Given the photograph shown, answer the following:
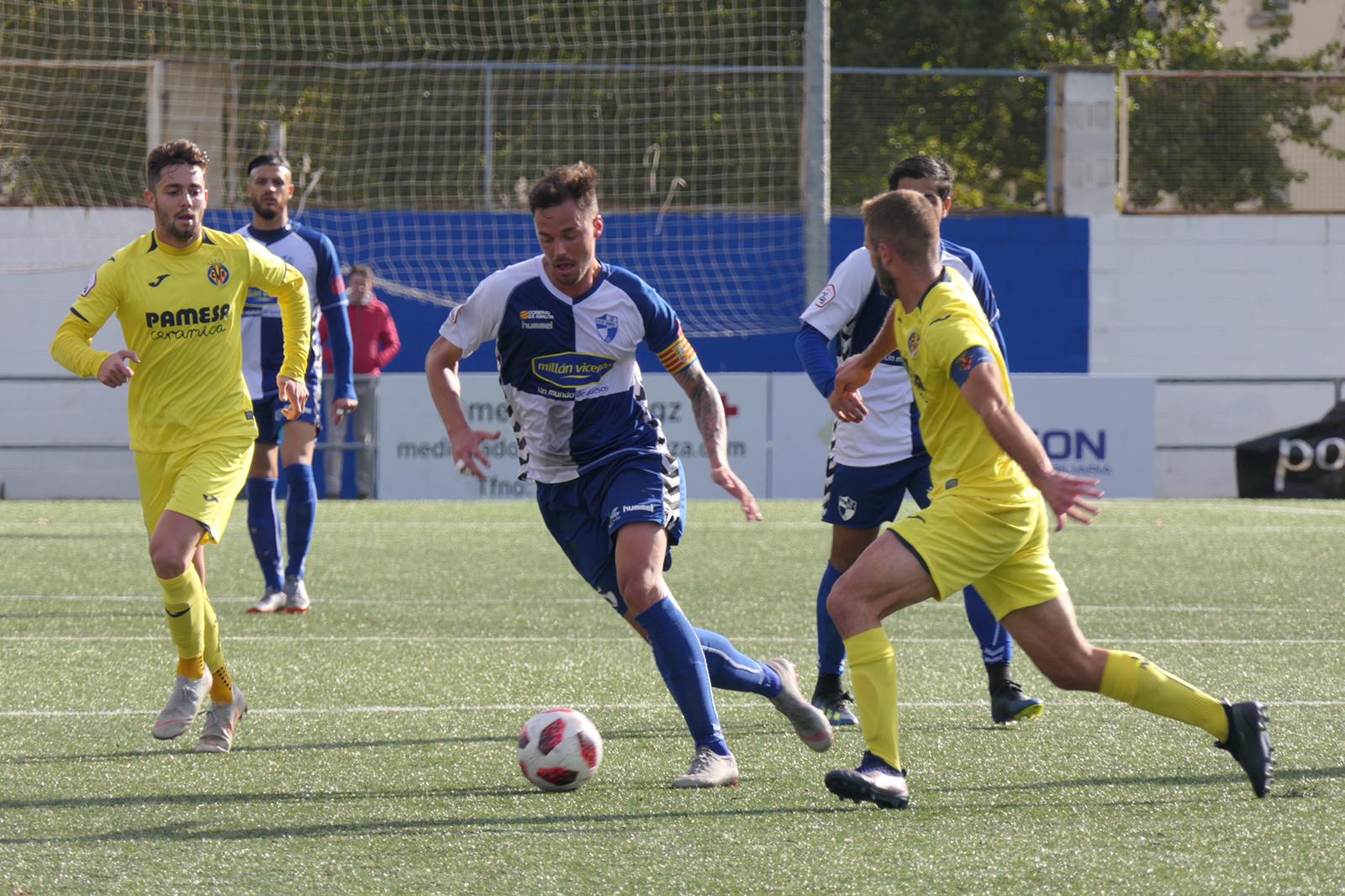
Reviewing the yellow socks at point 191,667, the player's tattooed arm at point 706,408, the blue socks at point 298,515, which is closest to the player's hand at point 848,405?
the player's tattooed arm at point 706,408

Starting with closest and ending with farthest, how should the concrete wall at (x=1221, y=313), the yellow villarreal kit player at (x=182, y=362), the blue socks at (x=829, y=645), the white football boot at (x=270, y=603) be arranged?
the yellow villarreal kit player at (x=182, y=362) → the blue socks at (x=829, y=645) → the white football boot at (x=270, y=603) → the concrete wall at (x=1221, y=313)

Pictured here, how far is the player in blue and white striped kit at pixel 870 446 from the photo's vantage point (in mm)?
5703

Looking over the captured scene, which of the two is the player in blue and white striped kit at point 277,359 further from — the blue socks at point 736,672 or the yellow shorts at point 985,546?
the yellow shorts at point 985,546

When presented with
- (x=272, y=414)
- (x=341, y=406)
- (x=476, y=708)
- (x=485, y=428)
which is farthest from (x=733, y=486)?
(x=485, y=428)

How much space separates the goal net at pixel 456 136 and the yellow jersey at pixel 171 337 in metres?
12.2

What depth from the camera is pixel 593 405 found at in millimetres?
4945

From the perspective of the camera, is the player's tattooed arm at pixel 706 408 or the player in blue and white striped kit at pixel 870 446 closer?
the player's tattooed arm at pixel 706 408

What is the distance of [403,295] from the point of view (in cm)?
1831

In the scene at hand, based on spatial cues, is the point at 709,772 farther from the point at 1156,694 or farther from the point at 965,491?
the point at 1156,694

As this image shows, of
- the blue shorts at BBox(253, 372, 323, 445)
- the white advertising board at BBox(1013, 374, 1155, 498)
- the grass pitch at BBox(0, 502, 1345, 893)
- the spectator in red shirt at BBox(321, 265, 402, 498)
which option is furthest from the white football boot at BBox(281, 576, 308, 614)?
the white advertising board at BBox(1013, 374, 1155, 498)

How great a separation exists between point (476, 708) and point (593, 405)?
4.97ft

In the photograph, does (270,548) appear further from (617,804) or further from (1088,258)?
(1088,258)

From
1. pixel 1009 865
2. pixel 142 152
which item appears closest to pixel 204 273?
pixel 1009 865

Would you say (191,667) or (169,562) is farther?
(191,667)
